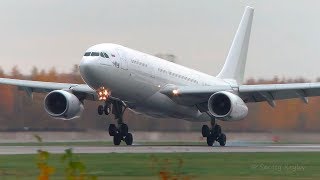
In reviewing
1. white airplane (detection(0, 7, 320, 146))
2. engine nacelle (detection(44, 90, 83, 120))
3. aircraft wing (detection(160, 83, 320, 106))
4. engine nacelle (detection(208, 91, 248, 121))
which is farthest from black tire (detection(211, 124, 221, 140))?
engine nacelle (detection(44, 90, 83, 120))

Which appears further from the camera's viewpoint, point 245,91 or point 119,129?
point 245,91

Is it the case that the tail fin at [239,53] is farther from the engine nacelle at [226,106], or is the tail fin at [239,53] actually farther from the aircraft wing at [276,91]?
the engine nacelle at [226,106]

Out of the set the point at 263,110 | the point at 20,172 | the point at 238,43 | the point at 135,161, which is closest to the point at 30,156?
the point at 135,161

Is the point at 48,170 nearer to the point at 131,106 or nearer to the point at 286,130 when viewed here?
the point at 131,106

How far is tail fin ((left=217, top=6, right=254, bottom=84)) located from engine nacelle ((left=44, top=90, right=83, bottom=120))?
13.2 m

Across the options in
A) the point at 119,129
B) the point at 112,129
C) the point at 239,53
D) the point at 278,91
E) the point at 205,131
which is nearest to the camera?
the point at 112,129

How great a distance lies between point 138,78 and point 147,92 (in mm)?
1012

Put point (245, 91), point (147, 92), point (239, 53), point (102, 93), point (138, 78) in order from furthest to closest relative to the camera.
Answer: point (239, 53) → point (245, 91) → point (147, 92) → point (138, 78) → point (102, 93)

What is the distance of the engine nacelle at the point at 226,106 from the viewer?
43812 mm

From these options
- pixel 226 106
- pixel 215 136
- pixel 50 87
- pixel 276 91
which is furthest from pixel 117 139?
pixel 276 91

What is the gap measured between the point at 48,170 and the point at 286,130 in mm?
37055

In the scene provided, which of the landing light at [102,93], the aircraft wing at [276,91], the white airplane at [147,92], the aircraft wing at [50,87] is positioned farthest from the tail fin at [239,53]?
the landing light at [102,93]

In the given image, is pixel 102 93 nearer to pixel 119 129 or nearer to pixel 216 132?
pixel 119 129

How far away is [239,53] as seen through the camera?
58375 mm
